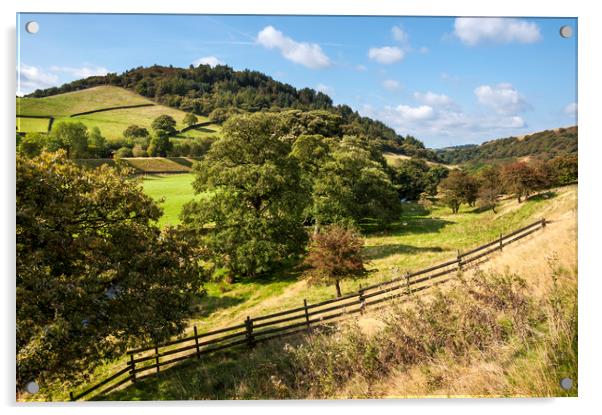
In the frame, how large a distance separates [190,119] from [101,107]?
2.29 meters

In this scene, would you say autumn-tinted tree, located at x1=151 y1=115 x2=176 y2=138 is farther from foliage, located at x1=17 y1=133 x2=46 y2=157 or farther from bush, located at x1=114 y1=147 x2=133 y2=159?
foliage, located at x1=17 y1=133 x2=46 y2=157

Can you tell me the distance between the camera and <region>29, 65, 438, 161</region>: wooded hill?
26.3ft

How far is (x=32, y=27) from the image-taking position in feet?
22.3

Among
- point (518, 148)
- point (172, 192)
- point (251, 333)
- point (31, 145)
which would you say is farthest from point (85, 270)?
point (518, 148)

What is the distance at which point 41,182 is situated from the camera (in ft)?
20.2

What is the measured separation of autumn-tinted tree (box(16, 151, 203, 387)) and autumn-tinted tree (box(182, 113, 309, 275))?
549cm

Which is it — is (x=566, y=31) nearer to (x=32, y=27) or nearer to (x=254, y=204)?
(x=32, y=27)

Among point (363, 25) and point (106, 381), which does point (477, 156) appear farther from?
point (106, 381)

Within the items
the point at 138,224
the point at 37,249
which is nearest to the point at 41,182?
the point at 37,249

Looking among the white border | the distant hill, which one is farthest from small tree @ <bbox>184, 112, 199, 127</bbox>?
the distant hill

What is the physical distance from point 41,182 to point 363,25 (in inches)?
273

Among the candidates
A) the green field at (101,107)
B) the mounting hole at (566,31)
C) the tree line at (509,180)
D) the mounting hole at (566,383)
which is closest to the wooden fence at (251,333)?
the tree line at (509,180)
